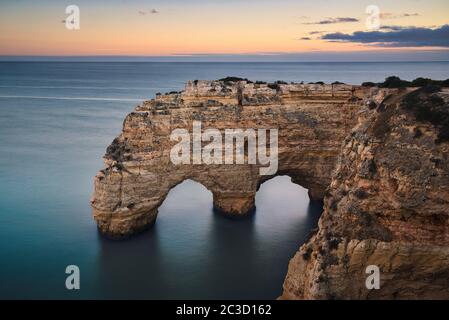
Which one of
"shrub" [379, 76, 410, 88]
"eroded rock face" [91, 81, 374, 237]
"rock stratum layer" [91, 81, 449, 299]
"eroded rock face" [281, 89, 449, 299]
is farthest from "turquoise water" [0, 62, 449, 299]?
"shrub" [379, 76, 410, 88]

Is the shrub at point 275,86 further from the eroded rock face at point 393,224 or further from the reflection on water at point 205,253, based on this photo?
the eroded rock face at point 393,224

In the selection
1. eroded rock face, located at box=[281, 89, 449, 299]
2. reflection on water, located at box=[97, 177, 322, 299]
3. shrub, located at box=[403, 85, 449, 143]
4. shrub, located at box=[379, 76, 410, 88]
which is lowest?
reflection on water, located at box=[97, 177, 322, 299]

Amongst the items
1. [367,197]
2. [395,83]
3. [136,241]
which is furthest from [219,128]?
→ [367,197]

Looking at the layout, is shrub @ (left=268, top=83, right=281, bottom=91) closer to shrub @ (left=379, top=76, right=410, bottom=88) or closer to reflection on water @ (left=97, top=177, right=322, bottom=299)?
shrub @ (left=379, top=76, right=410, bottom=88)

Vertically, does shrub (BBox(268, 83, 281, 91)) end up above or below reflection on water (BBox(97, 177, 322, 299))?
above

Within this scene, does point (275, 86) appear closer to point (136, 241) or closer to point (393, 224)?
point (136, 241)
